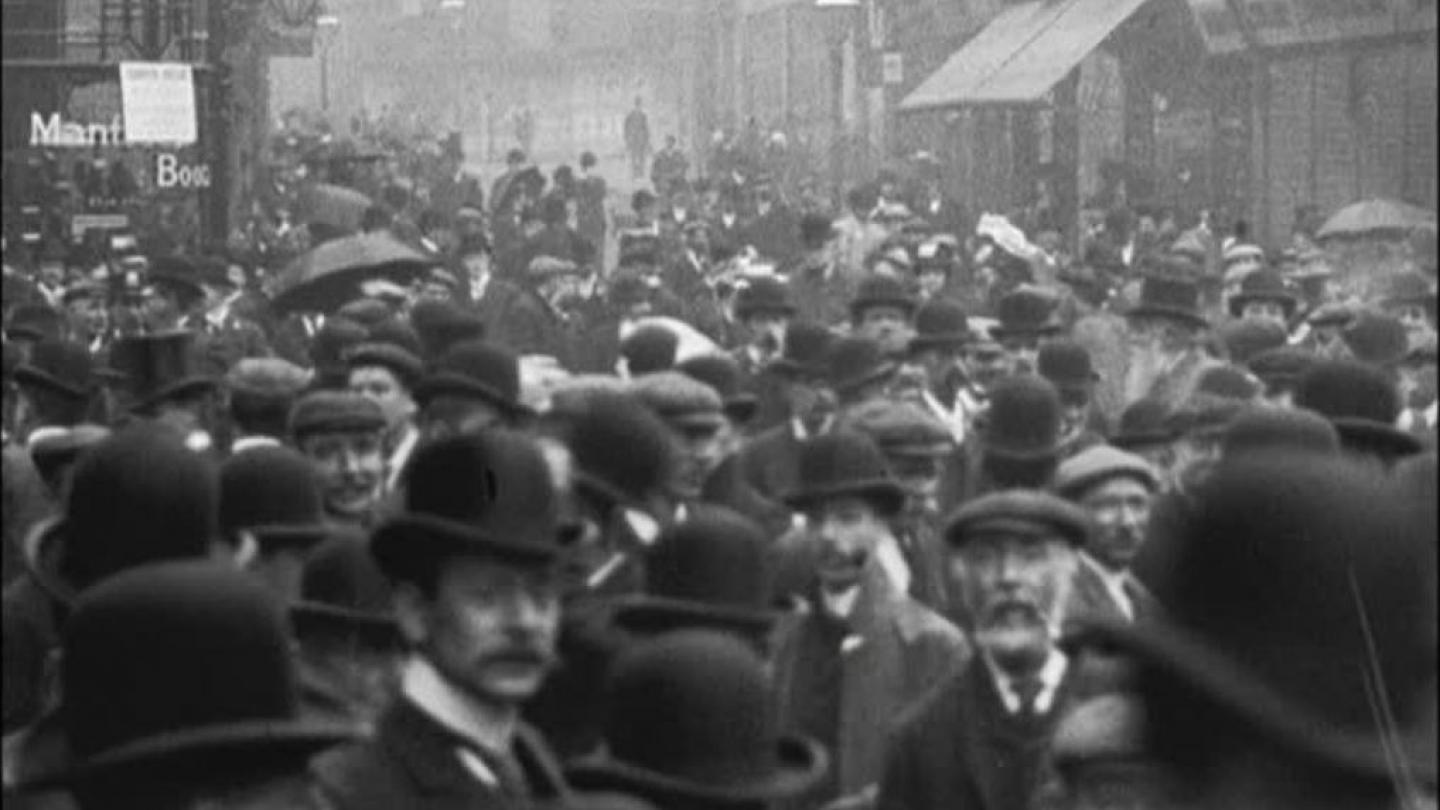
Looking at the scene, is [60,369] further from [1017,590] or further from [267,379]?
[1017,590]

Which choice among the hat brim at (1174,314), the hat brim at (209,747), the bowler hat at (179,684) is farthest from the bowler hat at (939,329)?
the hat brim at (209,747)

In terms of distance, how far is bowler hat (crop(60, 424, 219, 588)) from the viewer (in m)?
6.36

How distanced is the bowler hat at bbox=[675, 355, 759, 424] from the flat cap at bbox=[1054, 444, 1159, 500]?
75.9 inches

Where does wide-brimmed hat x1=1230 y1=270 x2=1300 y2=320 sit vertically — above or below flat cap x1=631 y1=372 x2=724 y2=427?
below

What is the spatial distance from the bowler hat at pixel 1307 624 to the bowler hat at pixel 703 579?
12.5 feet

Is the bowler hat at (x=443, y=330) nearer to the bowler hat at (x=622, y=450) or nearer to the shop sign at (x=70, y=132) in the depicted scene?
the bowler hat at (x=622, y=450)

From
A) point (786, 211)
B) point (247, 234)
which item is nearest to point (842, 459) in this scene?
point (247, 234)

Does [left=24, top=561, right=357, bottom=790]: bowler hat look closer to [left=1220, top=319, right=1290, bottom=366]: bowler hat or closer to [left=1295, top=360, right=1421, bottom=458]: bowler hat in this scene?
[left=1295, top=360, right=1421, bottom=458]: bowler hat

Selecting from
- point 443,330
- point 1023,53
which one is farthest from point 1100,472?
point 1023,53

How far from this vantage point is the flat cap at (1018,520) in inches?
309

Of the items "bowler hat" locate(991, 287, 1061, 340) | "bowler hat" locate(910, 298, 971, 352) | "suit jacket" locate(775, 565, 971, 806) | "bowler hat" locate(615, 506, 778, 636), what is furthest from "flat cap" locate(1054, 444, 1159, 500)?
"bowler hat" locate(991, 287, 1061, 340)

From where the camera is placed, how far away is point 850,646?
28.1 ft

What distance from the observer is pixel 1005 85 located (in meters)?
37.3

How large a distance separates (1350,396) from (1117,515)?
0.74 meters
